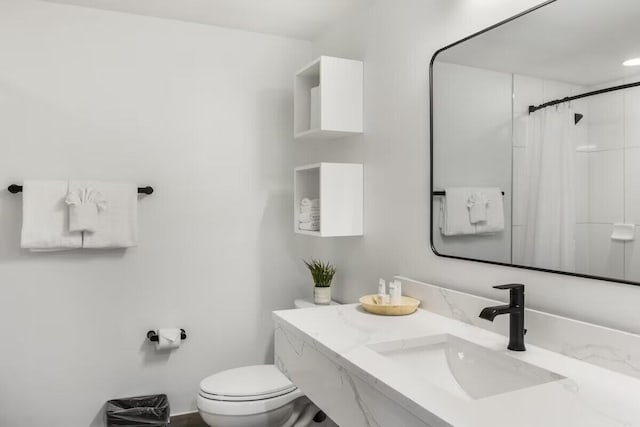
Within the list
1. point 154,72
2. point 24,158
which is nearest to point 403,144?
point 154,72

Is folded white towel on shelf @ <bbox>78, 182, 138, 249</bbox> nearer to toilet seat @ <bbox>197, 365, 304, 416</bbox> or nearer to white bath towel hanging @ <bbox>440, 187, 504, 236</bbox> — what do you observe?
toilet seat @ <bbox>197, 365, 304, 416</bbox>

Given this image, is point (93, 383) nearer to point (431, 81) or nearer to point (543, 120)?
point (431, 81)

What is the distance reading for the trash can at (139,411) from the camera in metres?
2.44

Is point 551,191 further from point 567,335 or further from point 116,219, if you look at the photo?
point 116,219

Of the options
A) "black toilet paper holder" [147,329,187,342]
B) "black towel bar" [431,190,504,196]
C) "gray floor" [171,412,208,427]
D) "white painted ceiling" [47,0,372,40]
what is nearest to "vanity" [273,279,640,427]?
"black towel bar" [431,190,504,196]

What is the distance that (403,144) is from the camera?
209 cm

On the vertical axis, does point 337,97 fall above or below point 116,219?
above

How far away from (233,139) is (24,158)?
105cm

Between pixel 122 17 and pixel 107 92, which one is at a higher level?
pixel 122 17

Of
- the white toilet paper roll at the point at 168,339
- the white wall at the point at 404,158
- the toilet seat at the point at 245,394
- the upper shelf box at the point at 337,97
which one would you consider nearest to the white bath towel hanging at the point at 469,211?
the white wall at the point at 404,158

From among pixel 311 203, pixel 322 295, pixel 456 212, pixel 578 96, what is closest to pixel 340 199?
pixel 311 203

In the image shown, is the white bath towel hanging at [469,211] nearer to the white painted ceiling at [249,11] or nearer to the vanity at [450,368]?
the vanity at [450,368]

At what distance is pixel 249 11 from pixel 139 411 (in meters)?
2.12

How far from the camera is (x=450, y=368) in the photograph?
1.51 m
